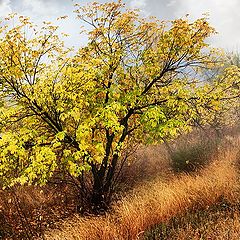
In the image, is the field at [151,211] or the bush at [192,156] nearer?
the field at [151,211]

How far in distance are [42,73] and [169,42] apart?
3.03 meters

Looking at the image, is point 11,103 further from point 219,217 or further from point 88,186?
point 219,217

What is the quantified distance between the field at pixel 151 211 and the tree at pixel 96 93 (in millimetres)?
1058

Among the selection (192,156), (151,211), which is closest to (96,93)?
(151,211)

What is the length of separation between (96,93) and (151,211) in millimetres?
2939

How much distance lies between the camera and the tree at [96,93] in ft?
19.6

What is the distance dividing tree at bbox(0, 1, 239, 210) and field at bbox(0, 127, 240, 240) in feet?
3.47

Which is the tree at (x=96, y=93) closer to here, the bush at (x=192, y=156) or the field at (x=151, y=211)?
the field at (x=151, y=211)

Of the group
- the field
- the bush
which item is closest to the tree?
the field

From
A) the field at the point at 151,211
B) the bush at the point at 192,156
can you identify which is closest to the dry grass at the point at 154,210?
the field at the point at 151,211

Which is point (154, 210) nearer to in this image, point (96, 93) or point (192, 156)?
point (96, 93)

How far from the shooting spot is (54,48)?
6.88 meters

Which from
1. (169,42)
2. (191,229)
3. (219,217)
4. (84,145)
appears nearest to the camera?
(191,229)

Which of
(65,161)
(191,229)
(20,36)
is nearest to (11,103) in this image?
(20,36)
